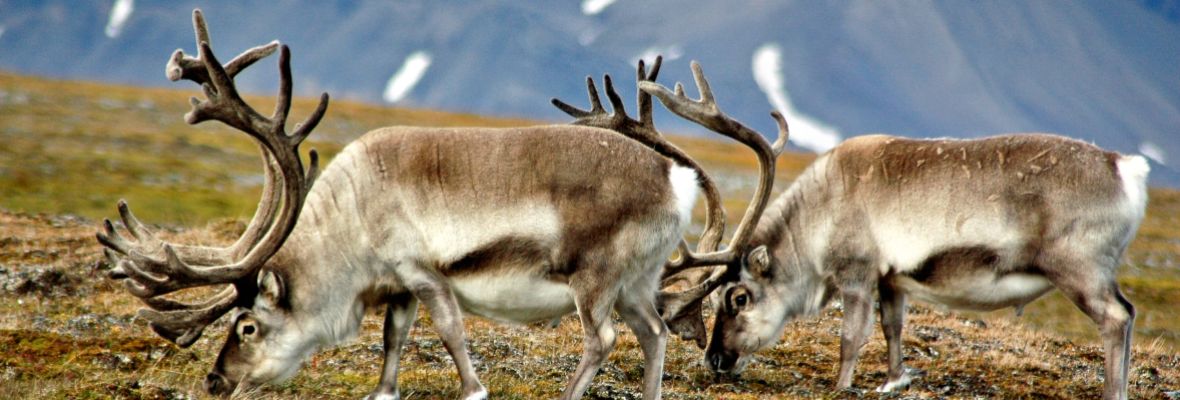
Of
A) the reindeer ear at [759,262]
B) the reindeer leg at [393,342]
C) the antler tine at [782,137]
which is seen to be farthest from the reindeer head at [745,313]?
the reindeer leg at [393,342]

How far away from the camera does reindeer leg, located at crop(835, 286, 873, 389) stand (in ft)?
39.5

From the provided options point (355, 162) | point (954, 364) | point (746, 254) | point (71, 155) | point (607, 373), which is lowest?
point (954, 364)

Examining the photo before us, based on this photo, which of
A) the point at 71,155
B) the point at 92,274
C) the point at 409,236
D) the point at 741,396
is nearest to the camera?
the point at 409,236

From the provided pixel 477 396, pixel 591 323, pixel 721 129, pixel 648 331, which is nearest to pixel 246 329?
pixel 477 396

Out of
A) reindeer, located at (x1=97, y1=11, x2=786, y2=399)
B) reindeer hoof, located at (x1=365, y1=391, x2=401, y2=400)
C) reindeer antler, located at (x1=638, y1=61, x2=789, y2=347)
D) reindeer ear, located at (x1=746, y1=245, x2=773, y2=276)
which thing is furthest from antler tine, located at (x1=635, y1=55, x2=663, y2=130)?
reindeer hoof, located at (x1=365, y1=391, x2=401, y2=400)

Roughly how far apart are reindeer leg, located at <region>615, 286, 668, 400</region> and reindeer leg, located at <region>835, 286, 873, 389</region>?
258 centimetres

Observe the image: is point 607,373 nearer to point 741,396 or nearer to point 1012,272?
point 741,396

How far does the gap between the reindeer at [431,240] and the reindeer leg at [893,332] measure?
340 cm

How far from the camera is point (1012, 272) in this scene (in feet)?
37.1

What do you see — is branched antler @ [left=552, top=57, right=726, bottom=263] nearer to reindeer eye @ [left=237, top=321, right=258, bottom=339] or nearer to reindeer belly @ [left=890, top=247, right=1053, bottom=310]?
reindeer belly @ [left=890, top=247, right=1053, bottom=310]

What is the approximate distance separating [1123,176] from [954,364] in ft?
11.8

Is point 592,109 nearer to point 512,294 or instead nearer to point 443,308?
point 512,294

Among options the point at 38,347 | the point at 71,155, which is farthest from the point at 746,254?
the point at 71,155

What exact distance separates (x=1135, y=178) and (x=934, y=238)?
1899mm
